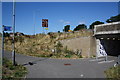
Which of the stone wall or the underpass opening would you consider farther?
the underpass opening

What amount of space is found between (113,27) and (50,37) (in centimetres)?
1932

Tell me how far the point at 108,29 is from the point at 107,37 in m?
1.53

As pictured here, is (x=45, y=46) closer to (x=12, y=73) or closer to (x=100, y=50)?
(x=100, y=50)

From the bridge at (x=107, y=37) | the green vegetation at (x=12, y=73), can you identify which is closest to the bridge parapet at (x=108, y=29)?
the bridge at (x=107, y=37)

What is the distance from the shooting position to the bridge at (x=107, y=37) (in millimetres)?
18234

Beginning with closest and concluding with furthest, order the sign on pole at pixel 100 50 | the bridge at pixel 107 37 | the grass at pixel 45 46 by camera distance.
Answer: the bridge at pixel 107 37 → the sign on pole at pixel 100 50 → the grass at pixel 45 46

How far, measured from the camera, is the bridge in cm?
1823

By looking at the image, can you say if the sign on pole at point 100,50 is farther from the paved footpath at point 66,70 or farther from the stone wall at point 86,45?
the paved footpath at point 66,70

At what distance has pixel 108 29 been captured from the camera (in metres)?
19.2

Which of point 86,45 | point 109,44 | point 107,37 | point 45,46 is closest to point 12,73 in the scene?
point 86,45

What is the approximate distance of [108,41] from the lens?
22.9m

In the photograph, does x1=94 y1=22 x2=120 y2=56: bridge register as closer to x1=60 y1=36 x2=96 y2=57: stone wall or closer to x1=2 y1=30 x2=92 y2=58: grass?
x1=60 y1=36 x2=96 y2=57: stone wall

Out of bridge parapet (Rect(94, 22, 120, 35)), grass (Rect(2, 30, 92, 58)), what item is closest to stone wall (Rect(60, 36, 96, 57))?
bridge parapet (Rect(94, 22, 120, 35))

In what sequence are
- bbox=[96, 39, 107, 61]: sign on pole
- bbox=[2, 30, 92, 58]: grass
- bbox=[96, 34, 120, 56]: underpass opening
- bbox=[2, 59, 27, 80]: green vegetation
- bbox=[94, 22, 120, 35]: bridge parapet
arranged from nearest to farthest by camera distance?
bbox=[2, 59, 27, 80]: green vegetation
bbox=[94, 22, 120, 35]: bridge parapet
bbox=[96, 39, 107, 61]: sign on pole
bbox=[2, 30, 92, 58]: grass
bbox=[96, 34, 120, 56]: underpass opening
